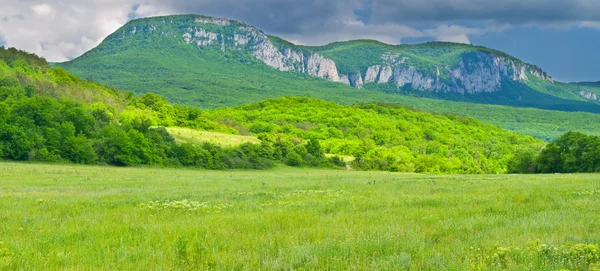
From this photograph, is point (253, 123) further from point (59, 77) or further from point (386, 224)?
point (386, 224)

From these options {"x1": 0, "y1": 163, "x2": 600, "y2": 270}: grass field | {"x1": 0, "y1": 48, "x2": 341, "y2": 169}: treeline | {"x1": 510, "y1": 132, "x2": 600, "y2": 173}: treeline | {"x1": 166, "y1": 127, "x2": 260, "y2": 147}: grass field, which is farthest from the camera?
{"x1": 166, "y1": 127, "x2": 260, "y2": 147}: grass field

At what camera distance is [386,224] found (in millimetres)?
10281

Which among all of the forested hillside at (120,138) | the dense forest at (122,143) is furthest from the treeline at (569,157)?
the forested hillside at (120,138)

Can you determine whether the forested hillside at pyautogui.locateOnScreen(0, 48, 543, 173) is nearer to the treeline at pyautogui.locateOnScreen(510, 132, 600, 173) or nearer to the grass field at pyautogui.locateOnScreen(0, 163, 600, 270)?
the treeline at pyautogui.locateOnScreen(510, 132, 600, 173)

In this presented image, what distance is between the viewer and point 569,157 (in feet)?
270

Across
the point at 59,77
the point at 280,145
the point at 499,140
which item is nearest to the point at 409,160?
the point at 280,145

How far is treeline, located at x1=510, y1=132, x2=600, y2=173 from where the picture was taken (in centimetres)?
7956

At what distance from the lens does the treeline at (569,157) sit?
261 ft

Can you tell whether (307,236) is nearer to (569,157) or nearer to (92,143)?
(92,143)

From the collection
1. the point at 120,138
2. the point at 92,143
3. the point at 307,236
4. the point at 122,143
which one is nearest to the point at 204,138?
the point at 120,138

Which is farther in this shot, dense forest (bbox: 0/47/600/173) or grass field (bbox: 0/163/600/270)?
dense forest (bbox: 0/47/600/173)

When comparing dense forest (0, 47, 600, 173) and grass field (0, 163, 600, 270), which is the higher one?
grass field (0, 163, 600, 270)

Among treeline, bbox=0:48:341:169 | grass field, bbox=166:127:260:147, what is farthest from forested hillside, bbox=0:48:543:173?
grass field, bbox=166:127:260:147

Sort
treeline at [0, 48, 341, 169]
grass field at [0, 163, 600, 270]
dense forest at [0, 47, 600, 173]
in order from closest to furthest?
grass field at [0, 163, 600, 270]
treeline at [0, 48, 341, 169]
dense forest at [0, 47, 600, 173]
